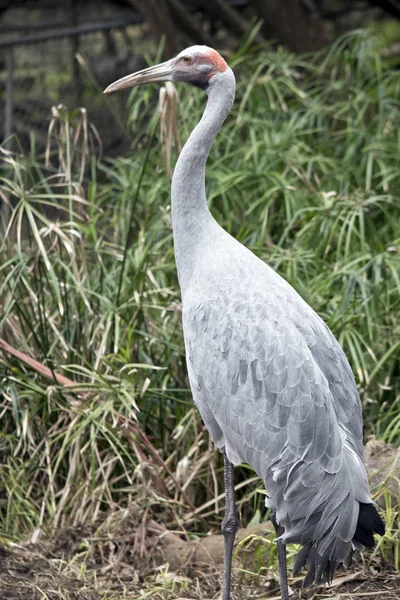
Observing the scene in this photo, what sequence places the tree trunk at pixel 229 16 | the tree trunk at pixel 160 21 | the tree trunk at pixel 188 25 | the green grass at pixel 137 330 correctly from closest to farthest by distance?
1. the green grass at pixel 137 330
2. the tree trunk at pixel 160 21
3. the tree trunk at pixel 188 25
4. the tree trunk at pixel 229 16

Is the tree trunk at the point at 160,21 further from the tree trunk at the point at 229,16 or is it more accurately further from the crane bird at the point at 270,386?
the crane bird at the point at 270,386

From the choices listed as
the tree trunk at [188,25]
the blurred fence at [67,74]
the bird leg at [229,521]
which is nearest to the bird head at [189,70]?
the bird leg at [229,521]

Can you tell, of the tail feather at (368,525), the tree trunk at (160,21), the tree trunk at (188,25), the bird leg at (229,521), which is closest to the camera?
the tail feather at (368,525)

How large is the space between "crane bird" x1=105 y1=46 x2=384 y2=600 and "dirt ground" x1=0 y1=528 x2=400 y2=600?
0.38m

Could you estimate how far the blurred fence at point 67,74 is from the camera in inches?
280

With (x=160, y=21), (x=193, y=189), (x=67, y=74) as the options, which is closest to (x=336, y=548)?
(x=193, y=189)

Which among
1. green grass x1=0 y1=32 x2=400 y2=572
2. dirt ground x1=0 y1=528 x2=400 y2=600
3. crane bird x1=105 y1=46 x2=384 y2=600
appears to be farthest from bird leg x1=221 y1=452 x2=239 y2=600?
green grass x1=0 y1=32 x2=400 y2=572

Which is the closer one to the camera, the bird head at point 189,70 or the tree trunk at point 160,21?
the bird head at point 189,70

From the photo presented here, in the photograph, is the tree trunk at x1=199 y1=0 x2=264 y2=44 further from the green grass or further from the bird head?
the bird head

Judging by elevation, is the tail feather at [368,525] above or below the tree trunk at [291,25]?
below

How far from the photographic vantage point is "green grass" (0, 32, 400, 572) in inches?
174

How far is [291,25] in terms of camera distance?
7203 millimetres

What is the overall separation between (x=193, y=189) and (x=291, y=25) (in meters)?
4.00

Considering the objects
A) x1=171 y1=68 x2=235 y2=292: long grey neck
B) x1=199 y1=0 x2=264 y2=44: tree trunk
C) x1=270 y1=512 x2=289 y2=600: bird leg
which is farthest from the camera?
x1=199 y1=0 x2=264 y2=44: tree trunk
